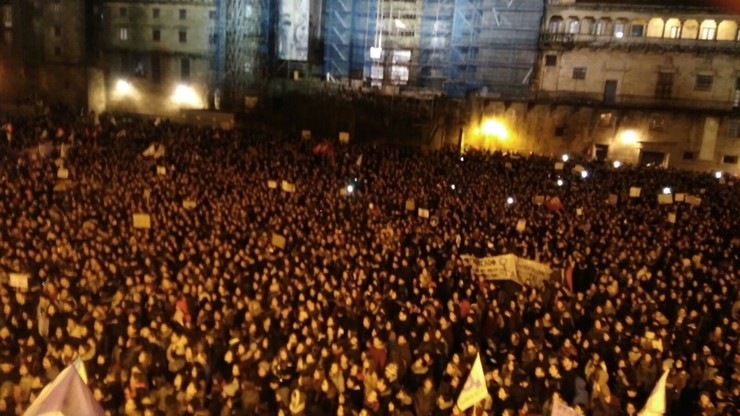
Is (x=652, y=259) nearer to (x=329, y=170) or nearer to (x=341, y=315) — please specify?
(x=341, y=315)

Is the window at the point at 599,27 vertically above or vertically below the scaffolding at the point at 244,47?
above

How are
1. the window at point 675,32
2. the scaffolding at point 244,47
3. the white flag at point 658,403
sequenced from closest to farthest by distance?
the white flag at point 658,403 < the window at point 675,32 < the scaffolding at point 244,47

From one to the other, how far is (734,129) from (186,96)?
30.6 metres

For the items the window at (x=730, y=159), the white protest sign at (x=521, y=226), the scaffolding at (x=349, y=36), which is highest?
the scaffolding at (x=349, y=36)

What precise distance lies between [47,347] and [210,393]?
95.2 inches

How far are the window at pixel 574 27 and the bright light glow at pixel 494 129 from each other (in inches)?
246

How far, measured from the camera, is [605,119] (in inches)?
1266

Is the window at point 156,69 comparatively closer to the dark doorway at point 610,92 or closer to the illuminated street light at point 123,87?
the illuminated street light at point 123,87

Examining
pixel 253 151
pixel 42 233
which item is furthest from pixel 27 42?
pixel 42 233

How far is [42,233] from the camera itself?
494 inches

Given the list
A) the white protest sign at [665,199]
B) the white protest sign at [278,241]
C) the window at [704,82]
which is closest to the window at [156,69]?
the window at [704,82]

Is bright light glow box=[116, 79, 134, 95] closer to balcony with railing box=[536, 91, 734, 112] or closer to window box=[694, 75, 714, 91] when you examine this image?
balcony with railing box=[536, 91, 734, 112]

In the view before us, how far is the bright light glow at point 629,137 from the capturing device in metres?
32.0

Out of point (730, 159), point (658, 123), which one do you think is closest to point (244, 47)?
point (658, 123)
